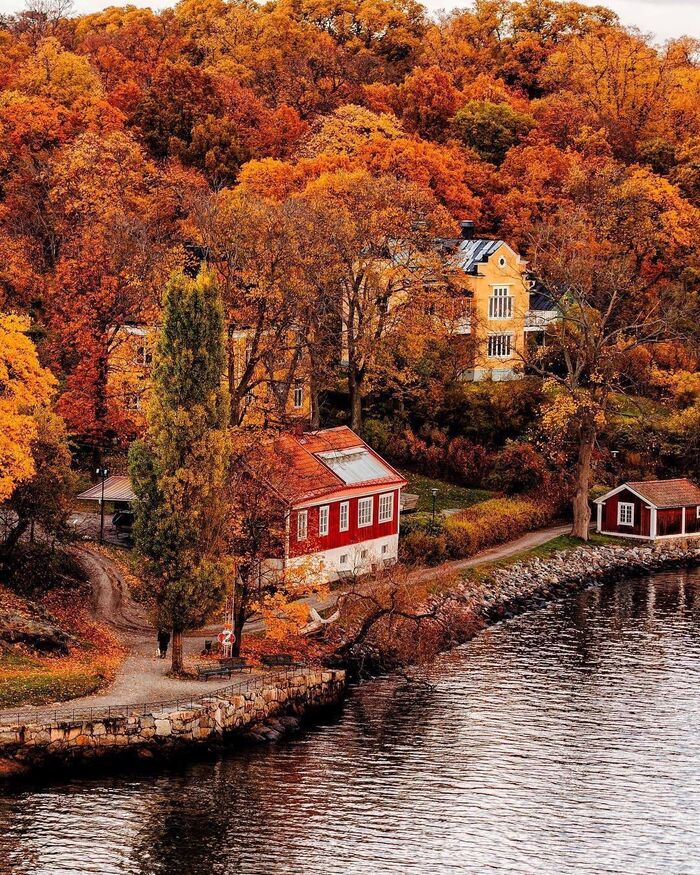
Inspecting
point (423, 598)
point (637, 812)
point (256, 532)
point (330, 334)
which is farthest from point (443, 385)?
point (637, 812)

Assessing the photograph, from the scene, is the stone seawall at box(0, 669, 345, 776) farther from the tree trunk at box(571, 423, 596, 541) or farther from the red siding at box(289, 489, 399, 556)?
the tree trunk at box(571, 423, 596, 541)

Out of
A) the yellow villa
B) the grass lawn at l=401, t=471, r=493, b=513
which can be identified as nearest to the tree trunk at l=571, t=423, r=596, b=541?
the grass lawn at l=401, t=471, r=493, b=513

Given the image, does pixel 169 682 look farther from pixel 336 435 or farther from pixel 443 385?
pixel 443 385

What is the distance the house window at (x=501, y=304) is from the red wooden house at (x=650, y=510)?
1641 centimetres

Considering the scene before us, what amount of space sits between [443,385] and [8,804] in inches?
1979

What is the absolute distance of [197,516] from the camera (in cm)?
5169

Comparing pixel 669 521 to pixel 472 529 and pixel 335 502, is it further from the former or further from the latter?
pixel 335 502

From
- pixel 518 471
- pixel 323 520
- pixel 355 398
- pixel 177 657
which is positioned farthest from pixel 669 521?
pixel 177 657

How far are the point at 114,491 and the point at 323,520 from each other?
1026cm

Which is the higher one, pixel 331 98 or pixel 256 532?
pixel 331 98

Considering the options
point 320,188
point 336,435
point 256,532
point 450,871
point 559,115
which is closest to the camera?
point 450,871

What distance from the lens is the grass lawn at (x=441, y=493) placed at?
78.6m

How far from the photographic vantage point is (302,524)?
62875 millimetres

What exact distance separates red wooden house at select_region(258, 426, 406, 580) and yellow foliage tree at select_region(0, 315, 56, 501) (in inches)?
399
